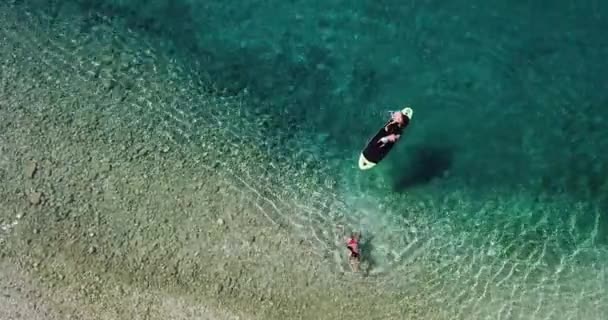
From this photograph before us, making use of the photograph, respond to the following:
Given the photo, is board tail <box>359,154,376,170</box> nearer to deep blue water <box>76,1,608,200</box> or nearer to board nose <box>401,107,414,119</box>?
deep blue water <box>76,1,608,200</box>

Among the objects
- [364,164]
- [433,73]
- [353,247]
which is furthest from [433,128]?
[353,247]

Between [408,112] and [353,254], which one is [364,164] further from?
[353,254]

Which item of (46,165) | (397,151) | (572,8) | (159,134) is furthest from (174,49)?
(572,8)

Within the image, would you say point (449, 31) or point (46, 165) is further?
point (449, 31)

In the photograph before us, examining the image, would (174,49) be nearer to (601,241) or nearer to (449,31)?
(449,31)

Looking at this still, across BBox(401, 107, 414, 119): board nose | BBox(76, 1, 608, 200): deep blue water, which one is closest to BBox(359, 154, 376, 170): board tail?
BBox(76, 1, 608, 200): deep blue water

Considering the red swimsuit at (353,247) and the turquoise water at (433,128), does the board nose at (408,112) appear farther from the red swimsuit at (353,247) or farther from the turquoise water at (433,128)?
the red swimsuit at (353,247)
